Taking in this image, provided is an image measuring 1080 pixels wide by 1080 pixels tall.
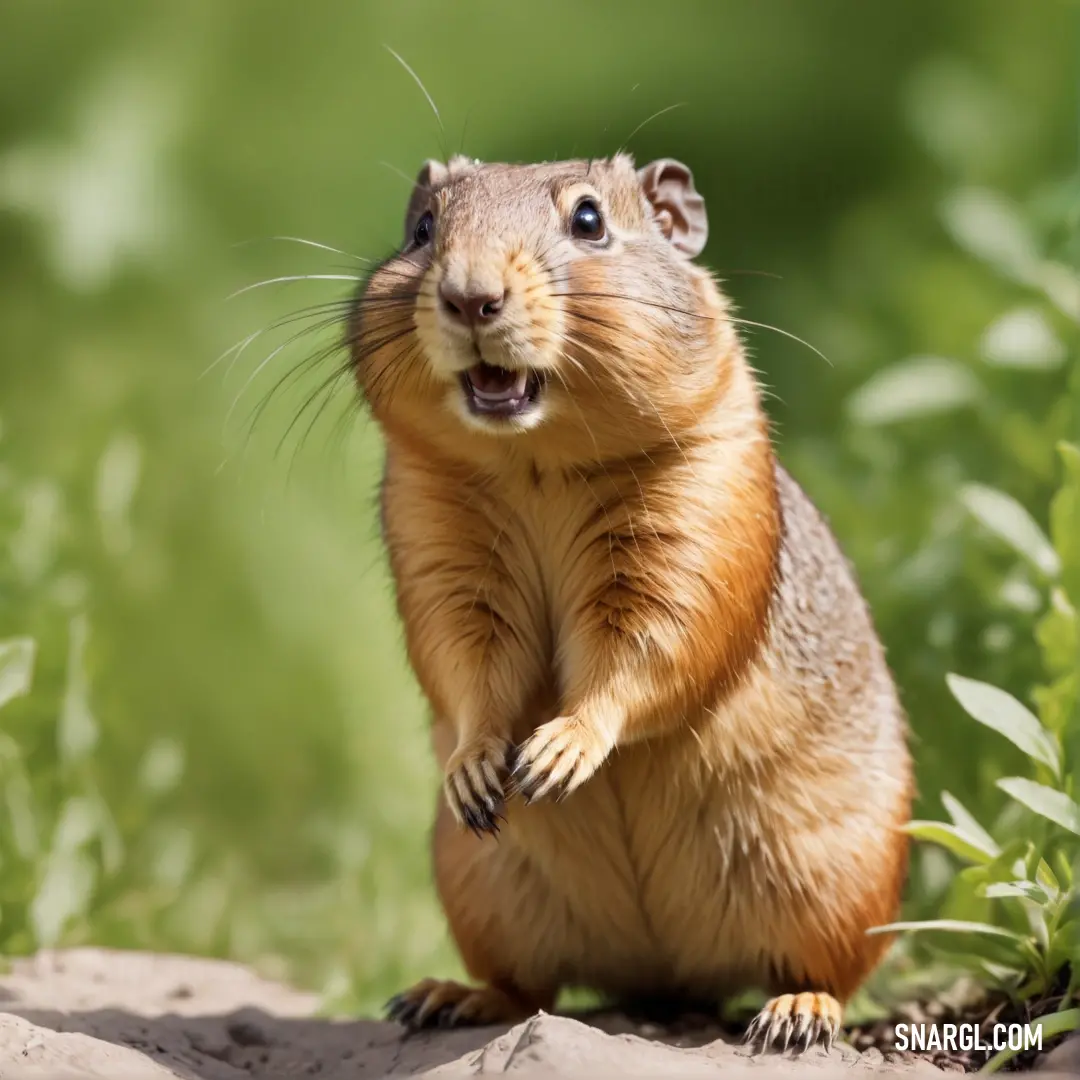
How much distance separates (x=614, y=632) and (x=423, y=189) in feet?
4.43

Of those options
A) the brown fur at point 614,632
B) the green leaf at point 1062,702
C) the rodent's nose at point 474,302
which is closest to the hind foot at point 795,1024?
the brown fur at point 614,632

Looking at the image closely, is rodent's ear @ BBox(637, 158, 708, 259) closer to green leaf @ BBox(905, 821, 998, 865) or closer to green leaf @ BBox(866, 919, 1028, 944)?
green leaf @ BBox(905, 821, 998, 865)

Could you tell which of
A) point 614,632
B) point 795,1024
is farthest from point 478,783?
point 795,1024

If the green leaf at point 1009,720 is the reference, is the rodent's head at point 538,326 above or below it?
above

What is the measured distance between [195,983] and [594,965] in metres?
1.44

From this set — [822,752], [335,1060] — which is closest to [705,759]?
[822,752]

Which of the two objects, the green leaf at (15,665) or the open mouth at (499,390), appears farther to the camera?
the green leaf at (15,665)

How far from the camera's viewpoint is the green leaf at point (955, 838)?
4043mm

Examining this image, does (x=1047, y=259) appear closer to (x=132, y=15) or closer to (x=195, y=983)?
(x=195, y=983)

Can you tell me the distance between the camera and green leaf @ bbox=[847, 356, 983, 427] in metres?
5.79

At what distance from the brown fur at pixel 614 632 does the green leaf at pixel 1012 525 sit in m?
0.68

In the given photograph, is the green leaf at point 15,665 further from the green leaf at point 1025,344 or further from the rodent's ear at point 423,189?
the green leaf at point 1025,344

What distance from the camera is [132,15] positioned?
7.93 m

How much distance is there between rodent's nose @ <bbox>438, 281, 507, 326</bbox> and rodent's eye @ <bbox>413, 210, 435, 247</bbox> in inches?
20.8
